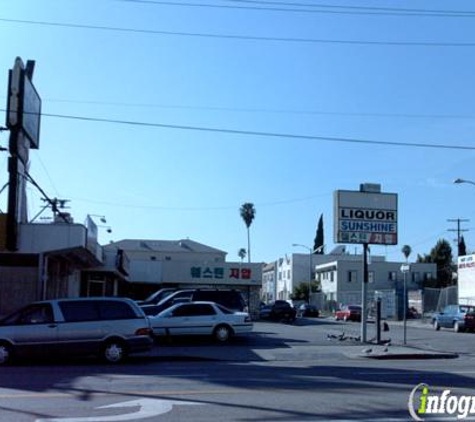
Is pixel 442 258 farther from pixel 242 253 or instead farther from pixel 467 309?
pixel 467 309

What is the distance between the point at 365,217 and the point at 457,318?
14.8m

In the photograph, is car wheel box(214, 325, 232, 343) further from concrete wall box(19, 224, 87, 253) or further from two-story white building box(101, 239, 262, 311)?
two-story white building box(101, 239, 262, 311)

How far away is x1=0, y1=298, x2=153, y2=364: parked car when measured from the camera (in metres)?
17.7

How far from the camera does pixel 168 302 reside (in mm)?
30375

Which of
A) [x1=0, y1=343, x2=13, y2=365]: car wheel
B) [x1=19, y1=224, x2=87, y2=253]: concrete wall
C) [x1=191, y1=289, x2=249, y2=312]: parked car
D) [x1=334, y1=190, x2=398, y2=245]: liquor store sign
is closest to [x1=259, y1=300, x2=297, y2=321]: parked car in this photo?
[x1=191, y1=289, x2=249, y2=312]: parked car

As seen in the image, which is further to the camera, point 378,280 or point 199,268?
point 378,280

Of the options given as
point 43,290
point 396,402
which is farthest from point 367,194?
point 396,402

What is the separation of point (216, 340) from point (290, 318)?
24749 mm

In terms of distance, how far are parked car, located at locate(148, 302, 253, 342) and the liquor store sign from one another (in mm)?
5367

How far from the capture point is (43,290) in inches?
1081

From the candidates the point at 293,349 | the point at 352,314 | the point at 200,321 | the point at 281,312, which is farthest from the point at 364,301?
the point at 352,314

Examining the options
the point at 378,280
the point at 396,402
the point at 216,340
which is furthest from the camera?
the point at 378,280

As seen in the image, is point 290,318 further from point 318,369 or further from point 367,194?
point 318,369

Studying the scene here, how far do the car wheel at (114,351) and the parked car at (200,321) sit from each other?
714 centimetres
